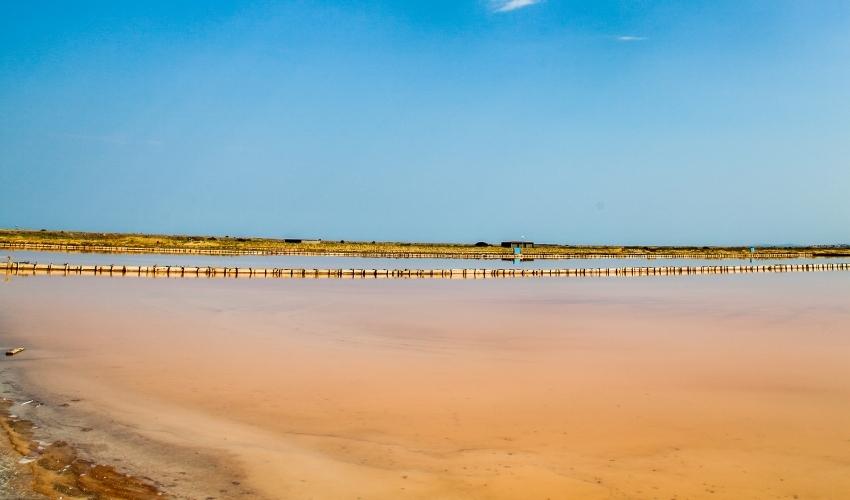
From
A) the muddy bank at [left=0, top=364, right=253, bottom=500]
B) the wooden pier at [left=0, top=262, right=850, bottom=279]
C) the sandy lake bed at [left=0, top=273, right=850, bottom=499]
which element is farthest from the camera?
the wooden pier at [left=0, top=262, right=850, bottom=279]

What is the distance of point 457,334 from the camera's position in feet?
54.1

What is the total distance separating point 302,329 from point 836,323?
1619 centimetres

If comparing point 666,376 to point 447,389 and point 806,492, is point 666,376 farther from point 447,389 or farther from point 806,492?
point 806,492

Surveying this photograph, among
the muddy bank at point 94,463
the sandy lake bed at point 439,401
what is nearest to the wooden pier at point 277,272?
the sandy lake bed at point 439,401

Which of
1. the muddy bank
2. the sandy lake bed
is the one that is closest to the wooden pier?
the sandy lake bed

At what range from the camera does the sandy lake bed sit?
6.43m

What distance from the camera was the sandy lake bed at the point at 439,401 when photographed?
6.43 m

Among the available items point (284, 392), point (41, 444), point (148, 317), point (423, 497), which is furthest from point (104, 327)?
point (423, 497)

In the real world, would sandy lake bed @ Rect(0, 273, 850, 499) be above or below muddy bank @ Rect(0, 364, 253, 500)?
below

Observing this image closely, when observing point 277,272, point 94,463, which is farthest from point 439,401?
point 277,272

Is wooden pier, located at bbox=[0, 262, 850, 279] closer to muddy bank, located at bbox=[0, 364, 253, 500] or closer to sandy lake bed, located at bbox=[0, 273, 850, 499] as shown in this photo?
sandy lake bed, located at bbox=[0, 273, 850, 499]

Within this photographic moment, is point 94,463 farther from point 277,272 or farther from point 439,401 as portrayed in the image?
point 277,272

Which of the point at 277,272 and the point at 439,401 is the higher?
the point at 277,272

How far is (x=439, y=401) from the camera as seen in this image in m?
9.49
